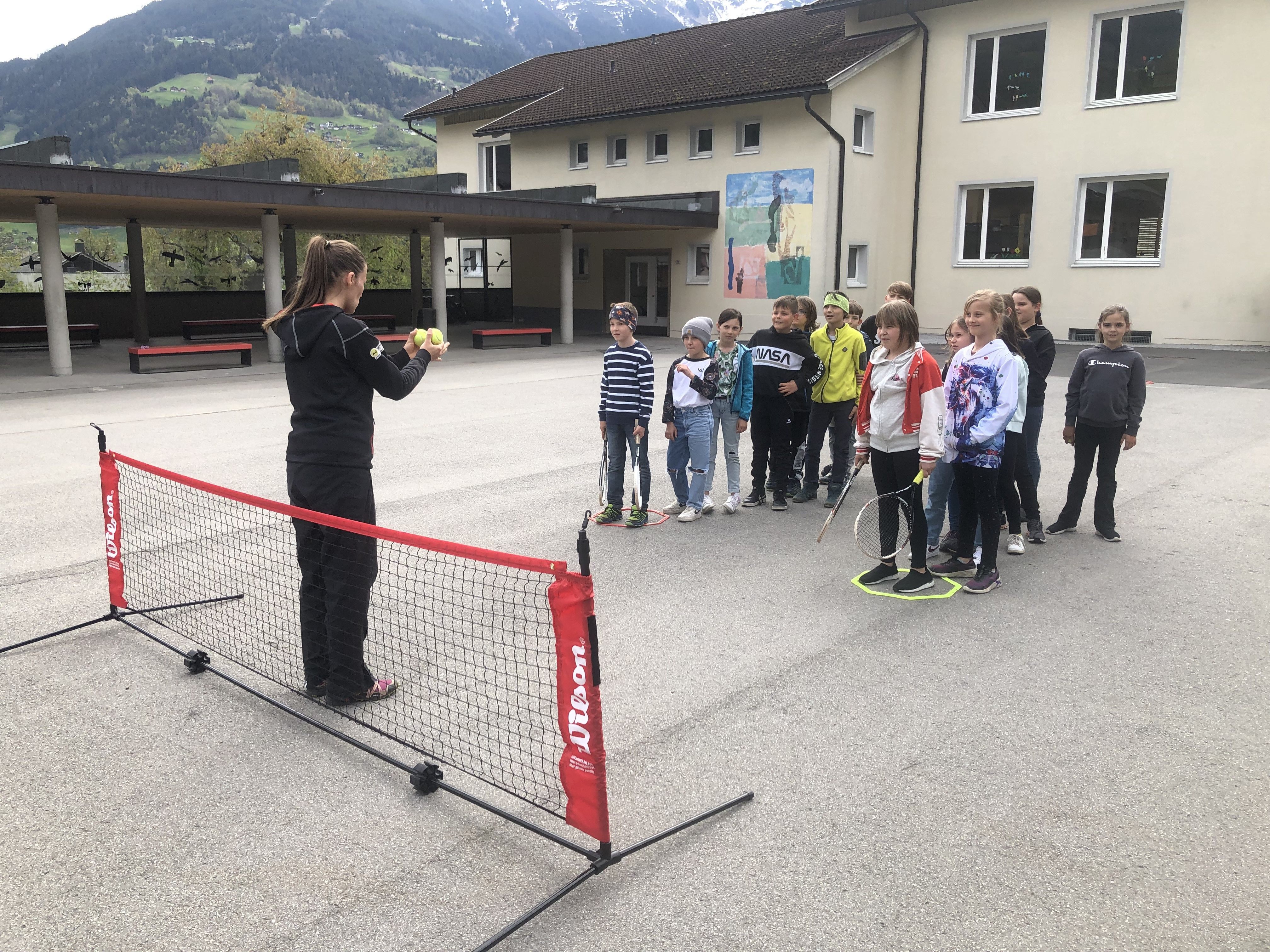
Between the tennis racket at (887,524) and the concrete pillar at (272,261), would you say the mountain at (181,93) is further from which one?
the tennis racket at (887,524)

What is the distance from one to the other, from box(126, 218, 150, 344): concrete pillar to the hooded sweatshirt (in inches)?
951

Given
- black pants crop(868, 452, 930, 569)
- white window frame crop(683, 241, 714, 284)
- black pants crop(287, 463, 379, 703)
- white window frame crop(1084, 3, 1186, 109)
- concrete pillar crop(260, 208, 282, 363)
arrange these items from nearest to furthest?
black pants crop(287, 463, 379, 703) → black pants crop(868, 452, 930, 569) → concrete pillar crop(260, 208, 282, 363) → white window frame crop(1084, 3, 1186, 109) → white window frame crop(683, 241, 714, 284)

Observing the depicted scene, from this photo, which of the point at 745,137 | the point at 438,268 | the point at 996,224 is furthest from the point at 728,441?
the point at 745,137

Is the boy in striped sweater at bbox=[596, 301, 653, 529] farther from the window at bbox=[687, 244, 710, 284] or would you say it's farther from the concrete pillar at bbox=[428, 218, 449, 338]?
the window at bbox=[687, 244, 710, 284]

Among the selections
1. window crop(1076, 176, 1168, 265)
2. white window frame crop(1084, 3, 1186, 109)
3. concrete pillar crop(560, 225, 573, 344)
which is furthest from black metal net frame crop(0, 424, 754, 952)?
white window frame crop(1084, 3, 1186, 109)

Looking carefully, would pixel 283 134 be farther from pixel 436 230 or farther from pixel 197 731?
pixel 197 731

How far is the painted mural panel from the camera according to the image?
88.1ft

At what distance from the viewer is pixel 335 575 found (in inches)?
175

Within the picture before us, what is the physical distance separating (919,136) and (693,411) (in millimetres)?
22550

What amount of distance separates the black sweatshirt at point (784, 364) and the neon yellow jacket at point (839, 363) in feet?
1.12

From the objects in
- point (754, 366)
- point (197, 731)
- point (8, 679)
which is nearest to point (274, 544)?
point (8, 679)

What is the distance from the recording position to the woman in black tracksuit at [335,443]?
4.21 meters

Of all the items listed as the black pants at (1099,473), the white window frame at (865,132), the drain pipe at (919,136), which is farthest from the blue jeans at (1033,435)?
the white window frame at (865,132)

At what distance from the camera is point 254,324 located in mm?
30062
